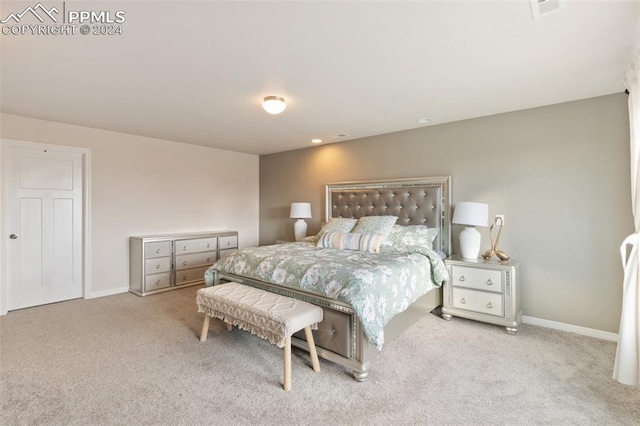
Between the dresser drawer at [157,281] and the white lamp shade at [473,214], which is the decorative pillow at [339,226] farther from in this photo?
the dresser drawer at [157,281]

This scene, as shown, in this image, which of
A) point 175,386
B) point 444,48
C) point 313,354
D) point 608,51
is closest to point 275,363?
point 313,354

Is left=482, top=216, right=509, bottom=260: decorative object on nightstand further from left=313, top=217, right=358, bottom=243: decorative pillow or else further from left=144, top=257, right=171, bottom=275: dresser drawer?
left=144, top=257, right=171, bottom=275: dresser drawer

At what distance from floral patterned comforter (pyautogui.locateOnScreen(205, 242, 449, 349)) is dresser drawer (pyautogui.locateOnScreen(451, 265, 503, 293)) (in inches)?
6.4

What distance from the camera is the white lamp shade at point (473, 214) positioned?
3.32 m

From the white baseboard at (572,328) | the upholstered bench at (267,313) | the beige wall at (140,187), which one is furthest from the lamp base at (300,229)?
the white baseboard at (572,328)

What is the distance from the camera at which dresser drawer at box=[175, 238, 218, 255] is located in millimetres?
4713

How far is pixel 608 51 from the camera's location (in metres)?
2.14

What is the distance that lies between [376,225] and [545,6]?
2.67 m

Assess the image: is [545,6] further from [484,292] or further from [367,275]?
[484,292]

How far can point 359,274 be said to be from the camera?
2.39 meters

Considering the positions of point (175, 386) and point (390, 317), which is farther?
point (390, 317)

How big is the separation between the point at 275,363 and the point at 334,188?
3.09m

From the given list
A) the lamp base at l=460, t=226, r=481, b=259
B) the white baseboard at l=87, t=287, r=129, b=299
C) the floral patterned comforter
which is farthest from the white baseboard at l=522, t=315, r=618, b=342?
the white baseboard at l=87, t=287, r=129, b=299

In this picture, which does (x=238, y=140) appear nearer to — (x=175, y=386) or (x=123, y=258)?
(x=123, y=258)
